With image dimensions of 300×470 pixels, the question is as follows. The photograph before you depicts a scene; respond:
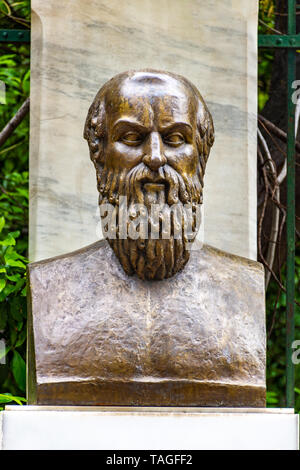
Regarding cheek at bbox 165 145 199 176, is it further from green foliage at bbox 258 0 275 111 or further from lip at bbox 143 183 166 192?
green foliage at bbox 258 0 275 111

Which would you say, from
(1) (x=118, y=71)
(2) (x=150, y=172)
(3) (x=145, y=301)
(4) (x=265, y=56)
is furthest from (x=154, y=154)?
(4) (x=265, y=56)

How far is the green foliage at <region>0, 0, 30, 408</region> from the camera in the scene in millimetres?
5281

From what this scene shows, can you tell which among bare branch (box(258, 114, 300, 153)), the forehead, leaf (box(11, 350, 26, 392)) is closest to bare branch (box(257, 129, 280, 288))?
bare branch (box(258, 114, 300, 153))

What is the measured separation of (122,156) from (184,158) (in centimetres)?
23

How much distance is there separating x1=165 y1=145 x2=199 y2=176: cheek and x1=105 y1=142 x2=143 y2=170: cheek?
0.37 feet

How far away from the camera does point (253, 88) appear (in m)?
5.70

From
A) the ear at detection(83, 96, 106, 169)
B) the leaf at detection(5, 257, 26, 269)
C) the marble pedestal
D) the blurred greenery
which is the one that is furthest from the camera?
the blurred greenery

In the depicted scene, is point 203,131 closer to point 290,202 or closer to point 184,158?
point 184,158

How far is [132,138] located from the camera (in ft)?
14.0

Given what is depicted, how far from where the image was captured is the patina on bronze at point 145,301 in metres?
4.15

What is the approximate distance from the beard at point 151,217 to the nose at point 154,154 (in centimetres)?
3
